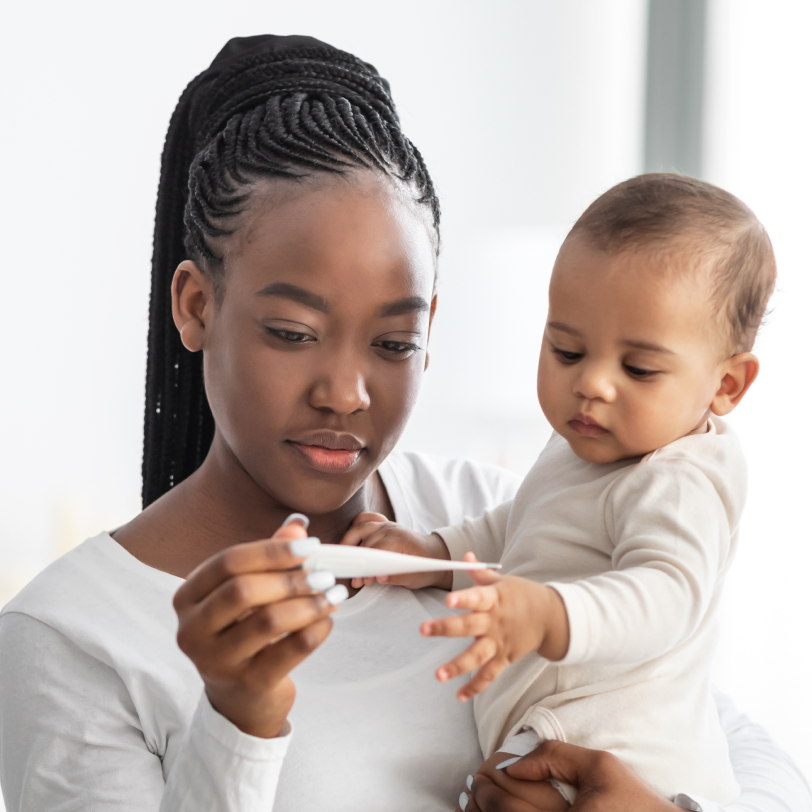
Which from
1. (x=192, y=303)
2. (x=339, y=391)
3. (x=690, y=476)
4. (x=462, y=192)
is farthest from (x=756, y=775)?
(x=462, y=192)

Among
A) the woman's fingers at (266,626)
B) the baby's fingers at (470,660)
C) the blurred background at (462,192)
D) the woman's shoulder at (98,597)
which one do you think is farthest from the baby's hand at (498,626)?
the blurred background at (462,192)

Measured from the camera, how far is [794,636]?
2.37m

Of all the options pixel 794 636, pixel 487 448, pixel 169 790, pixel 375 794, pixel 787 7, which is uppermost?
pixel 787 7

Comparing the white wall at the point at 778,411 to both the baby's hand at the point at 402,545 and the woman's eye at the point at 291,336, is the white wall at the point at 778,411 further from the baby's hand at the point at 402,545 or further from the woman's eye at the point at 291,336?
the woman's eye at the point at 291,336

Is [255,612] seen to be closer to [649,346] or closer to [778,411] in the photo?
[649,346]

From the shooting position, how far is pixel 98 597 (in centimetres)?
110

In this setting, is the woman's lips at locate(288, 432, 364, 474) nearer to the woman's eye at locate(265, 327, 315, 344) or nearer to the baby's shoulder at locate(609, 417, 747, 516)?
the woman's eye at locate(265, 327, 315, 344)

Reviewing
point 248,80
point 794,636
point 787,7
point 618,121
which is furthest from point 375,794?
point 618,121

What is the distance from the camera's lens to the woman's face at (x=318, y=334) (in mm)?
1083

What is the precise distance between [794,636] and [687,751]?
155cm

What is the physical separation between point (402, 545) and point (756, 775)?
54 centimetres

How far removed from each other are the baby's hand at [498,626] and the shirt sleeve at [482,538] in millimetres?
401

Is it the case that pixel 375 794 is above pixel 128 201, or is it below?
below

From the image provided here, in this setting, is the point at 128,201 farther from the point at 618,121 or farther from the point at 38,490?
the point at 618,121
